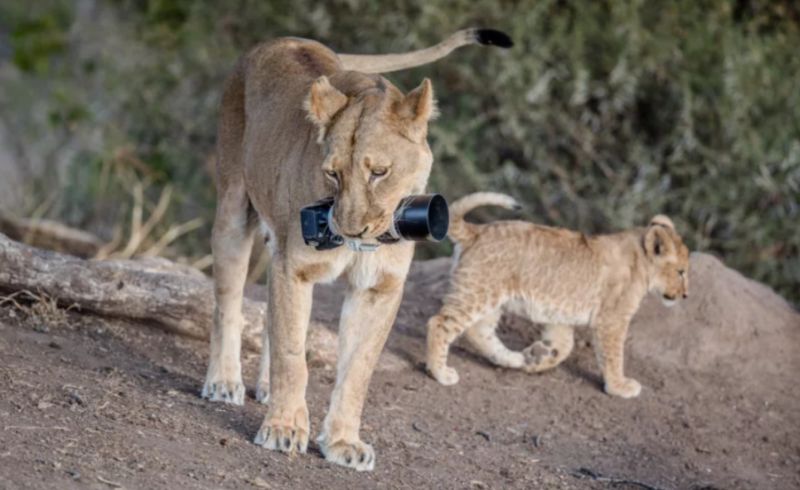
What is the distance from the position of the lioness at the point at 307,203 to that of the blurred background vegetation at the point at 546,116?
3.98 m

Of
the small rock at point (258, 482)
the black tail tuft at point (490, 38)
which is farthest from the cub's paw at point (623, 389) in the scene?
the small rock at point (258, 482)

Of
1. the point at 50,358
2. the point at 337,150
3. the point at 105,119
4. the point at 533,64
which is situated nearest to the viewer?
the point at 337,150

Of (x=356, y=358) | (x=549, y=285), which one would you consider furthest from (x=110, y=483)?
(x=549, y=285)

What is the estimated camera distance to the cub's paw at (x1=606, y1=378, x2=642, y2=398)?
304 inches

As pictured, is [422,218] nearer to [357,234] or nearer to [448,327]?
[357,234]

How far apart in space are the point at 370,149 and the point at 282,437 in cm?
118

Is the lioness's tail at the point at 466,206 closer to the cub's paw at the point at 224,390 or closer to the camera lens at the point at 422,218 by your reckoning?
the cub's paw at the point at 224,390

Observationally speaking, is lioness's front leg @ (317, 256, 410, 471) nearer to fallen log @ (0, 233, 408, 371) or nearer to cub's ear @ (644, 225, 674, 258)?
fallen log @ (0, 233, 408, 371)

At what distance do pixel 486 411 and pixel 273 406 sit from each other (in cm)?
183

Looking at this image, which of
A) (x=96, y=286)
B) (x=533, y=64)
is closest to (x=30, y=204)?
(x=533, y=64)

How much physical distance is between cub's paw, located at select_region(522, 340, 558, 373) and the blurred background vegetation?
3183 mm

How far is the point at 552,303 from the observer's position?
771 cm

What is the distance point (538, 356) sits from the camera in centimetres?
781

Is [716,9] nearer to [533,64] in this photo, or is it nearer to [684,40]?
[684,40]
